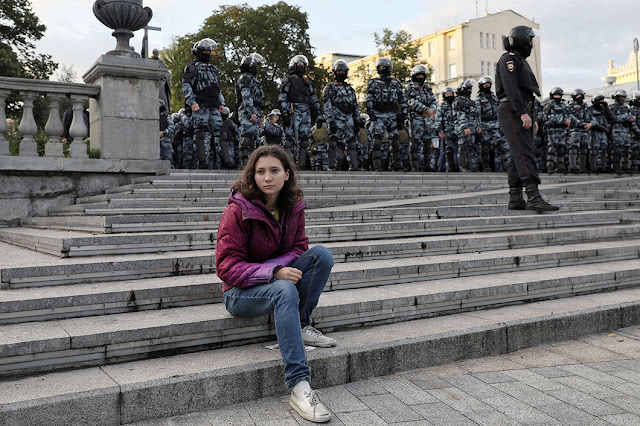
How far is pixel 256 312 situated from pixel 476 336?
1.50 metres

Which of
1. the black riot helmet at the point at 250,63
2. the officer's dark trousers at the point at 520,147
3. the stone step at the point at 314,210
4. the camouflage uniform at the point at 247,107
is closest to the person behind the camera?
the stone step at the point at 314,210

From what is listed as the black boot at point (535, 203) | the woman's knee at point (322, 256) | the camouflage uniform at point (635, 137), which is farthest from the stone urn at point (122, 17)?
the camouflage uniform at point (635, 137)

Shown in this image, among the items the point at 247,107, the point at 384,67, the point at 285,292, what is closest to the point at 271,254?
the point at 285,292

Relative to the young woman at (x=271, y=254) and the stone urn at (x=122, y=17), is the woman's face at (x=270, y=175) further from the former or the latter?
the stone urn at (x=122, y=17)

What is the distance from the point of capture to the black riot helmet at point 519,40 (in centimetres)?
739

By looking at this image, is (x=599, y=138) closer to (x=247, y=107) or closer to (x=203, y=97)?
(x=247, y=107)

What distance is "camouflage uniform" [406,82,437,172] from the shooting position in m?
13.7

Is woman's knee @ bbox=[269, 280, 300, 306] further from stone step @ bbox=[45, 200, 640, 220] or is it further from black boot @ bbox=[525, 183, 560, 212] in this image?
black boot @ bbox=[525, 183, 560, 212]

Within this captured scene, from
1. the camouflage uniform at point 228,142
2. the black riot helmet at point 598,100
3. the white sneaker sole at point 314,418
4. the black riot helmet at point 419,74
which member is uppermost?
the black riot helmet at point 419,74

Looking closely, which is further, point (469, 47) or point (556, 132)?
point (469, 47)

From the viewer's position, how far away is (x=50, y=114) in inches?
296

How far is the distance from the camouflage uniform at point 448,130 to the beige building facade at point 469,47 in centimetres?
4138

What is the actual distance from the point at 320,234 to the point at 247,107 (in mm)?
6596

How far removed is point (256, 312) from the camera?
323cm
